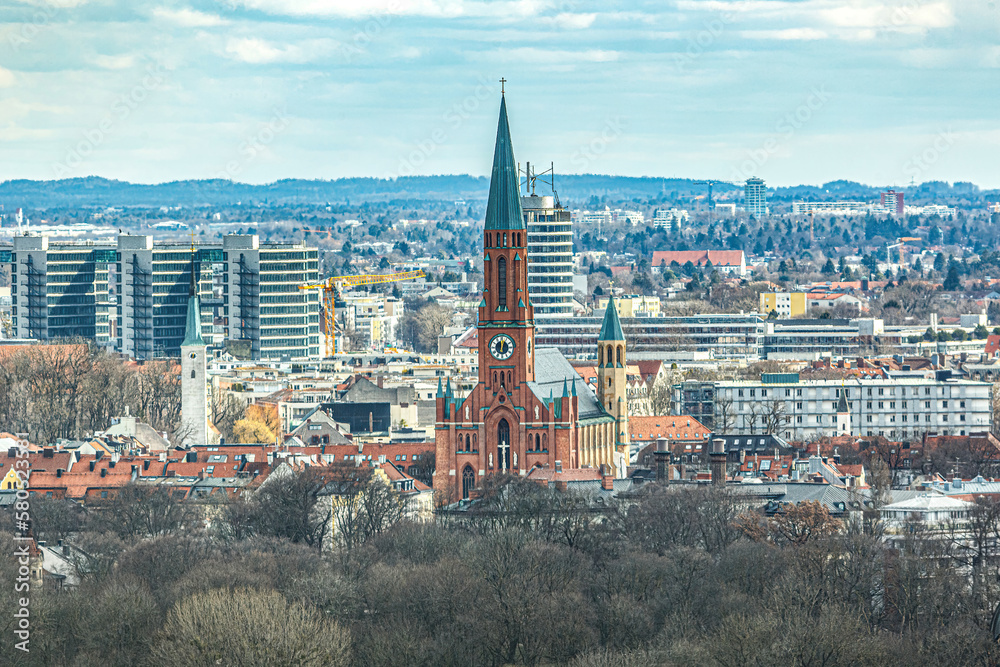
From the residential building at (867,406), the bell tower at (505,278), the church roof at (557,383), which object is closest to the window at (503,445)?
the church roof at (557,383)

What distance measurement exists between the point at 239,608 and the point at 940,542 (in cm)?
2814

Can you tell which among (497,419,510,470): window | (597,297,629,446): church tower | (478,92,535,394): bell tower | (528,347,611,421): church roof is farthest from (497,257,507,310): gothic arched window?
(597,297,629,446): church tower

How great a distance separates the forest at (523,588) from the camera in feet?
241

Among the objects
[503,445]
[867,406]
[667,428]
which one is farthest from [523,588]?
[867,406]

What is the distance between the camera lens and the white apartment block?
159 meters

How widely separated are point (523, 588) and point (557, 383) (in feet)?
159

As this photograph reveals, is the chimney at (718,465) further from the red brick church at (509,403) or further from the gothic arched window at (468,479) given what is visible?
the gothic arched window at (468,479)

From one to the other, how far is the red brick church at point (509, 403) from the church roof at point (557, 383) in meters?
0.06

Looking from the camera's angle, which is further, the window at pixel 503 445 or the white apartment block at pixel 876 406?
the white apartment block at pixel 876 406

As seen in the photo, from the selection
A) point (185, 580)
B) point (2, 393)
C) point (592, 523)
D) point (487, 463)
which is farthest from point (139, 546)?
point (2, 393)

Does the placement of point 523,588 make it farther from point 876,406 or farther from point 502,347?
point 876,406

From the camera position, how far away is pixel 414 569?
8888 centimetres

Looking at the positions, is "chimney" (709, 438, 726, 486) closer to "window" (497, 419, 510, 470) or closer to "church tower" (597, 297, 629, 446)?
"church tower" (597, 297, 629, 446)

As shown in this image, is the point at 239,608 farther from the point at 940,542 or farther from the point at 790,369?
the point at 790,369
